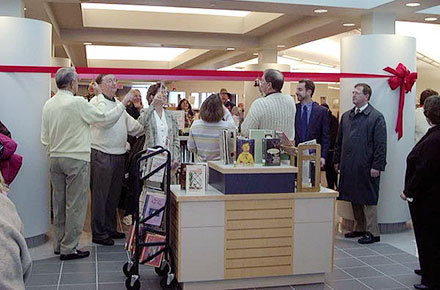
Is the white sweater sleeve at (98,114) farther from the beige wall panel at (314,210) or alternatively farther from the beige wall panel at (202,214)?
the beige wall panel at (314,210)

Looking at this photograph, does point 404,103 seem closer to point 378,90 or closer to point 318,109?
point 378,90

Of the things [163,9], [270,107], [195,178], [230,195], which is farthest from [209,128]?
[163,9]

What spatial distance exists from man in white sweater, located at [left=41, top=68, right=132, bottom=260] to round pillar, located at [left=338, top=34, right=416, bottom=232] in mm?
2615

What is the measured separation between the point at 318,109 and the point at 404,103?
102cm

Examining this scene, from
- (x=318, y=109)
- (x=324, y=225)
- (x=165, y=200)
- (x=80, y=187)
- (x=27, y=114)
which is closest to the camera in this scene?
(x=165, y=200)

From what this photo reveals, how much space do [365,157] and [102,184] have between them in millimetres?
2593

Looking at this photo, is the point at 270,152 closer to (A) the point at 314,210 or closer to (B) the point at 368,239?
(A) the point at 314,210

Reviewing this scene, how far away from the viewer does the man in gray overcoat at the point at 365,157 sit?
17.0 ft

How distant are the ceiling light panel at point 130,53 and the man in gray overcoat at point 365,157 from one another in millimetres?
11147

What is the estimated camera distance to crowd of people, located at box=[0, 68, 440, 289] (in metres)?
3.84

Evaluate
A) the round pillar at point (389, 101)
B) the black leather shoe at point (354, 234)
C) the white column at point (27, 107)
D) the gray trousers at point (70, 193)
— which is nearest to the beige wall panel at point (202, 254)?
the gray trousers at point (70, 193)

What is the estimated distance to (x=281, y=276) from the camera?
3936 mm

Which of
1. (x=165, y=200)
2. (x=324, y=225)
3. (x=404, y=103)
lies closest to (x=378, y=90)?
(x=404, y=103)

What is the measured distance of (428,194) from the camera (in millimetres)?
3758
